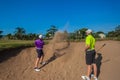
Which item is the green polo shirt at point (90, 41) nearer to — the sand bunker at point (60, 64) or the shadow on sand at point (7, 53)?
the sand bunker at point (60, 64)

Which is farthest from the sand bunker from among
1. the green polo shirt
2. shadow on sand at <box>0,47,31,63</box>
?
the green polo shirt

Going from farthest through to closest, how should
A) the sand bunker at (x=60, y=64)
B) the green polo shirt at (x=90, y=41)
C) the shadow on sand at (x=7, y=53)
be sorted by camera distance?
the shadow on sand at (x=7, y=53)
the sand bunker at (x=60, y=64)
the green polo shirt at (x=90, y=41)

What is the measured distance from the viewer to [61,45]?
1412 centimetres

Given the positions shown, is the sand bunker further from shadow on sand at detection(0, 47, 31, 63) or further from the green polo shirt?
the green polo shirt

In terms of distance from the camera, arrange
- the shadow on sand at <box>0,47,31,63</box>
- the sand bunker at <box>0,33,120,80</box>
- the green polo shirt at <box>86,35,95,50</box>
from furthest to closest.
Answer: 1. the shadow on sand at <box>0,47,31,63</box>
2. the sand bunker at <box>0,33,120,80</box>
3. the green polo shirt at <box>86,35,95,50</box>

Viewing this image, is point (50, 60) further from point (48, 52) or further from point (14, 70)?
point (14, 70)

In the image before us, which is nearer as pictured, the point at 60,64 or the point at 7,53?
the point at 60,64

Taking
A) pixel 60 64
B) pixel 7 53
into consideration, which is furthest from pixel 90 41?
pixel 7 53

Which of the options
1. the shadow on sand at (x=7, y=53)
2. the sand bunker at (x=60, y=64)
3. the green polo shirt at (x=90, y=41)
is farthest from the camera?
the shadow on sand at (x=7, y=53)

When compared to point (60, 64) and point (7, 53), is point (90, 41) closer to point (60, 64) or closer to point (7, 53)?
point (60, 64)

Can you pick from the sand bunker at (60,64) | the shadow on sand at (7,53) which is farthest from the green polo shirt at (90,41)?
the shadow on sand at (7,53)

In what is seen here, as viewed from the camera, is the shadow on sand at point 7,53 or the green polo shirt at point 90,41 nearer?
the green polo shirt at point 90,41

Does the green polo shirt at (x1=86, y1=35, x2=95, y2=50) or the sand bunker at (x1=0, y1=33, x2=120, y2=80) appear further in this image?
the sand bunker at (x1=0, y1=33, x2=120, y2=80)

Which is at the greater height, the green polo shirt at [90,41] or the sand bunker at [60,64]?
the green polo shirt at [90,41]
